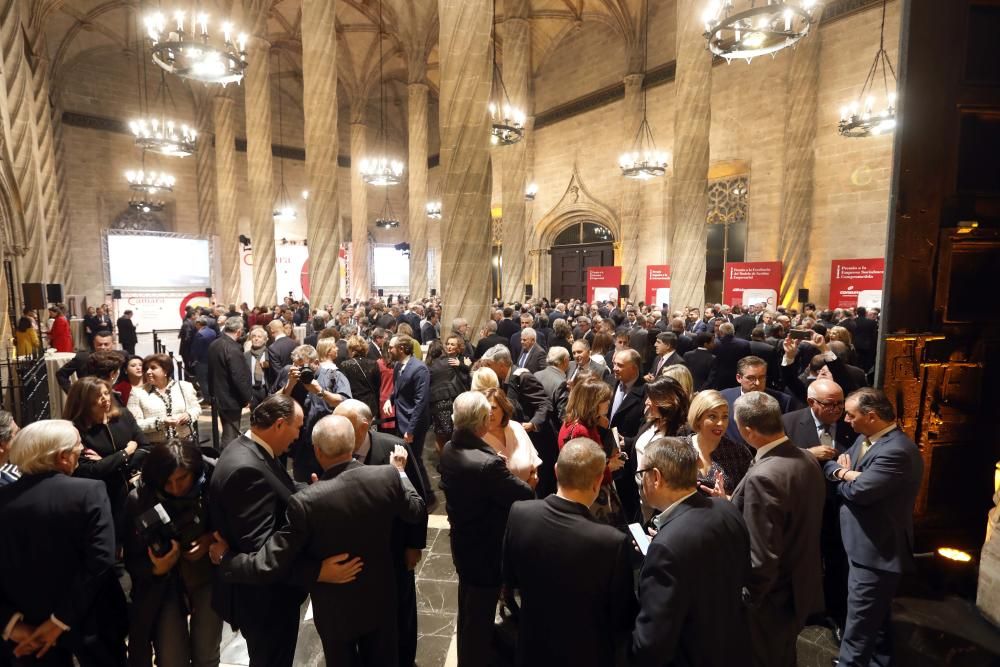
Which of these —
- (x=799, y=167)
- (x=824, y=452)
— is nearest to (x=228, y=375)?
(x=824, y=452)

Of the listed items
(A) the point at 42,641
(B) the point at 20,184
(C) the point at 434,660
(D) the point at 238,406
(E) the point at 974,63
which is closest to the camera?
(A) the point at 42,641

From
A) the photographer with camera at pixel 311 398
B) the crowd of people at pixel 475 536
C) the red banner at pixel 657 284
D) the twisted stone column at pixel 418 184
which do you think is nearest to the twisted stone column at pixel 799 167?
the red banner at pixel 657 284

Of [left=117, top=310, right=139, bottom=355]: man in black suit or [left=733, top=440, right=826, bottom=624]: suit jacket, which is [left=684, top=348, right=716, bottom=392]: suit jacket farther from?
[left=117, top=310, right=139, bottom=355]: man in black suit

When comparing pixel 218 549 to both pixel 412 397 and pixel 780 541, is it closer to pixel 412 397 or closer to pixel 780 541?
pixel 780 541

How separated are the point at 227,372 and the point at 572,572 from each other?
455 centimetres

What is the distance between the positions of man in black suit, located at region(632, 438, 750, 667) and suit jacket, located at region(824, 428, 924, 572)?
1.07 metres

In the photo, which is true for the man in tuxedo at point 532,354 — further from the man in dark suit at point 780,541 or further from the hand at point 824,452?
the man in dark suit at point 780,541

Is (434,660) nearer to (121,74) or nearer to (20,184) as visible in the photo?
(20,184)

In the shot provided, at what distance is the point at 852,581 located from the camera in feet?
8.43

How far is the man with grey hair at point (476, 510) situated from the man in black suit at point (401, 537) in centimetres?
19

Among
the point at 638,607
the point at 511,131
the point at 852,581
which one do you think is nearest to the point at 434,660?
the point at 638,607

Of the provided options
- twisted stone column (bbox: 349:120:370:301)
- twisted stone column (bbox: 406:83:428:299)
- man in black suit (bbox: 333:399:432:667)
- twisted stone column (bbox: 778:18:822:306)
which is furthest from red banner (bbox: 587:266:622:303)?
man in black suit (bbox: 333:399:432:667)

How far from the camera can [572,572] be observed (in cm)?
171

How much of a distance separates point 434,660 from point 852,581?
2.16 m
